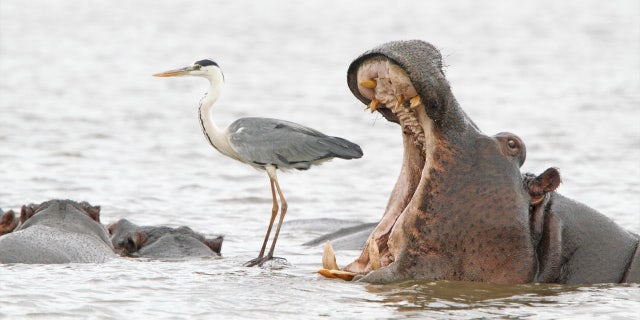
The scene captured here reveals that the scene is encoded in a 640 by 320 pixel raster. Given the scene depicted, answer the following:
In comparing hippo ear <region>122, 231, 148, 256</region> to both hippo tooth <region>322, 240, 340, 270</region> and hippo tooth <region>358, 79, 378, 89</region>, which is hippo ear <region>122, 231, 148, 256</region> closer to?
hippo tooth <region>322, 240, 340, 270</region>

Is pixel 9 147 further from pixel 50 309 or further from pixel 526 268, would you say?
pixel 526 268

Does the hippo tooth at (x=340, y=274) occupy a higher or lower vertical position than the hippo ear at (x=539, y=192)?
lower

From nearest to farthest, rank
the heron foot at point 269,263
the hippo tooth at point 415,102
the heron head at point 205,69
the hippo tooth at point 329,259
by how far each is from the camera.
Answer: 1. the hippo tooth at point 415,102
2. the hippo tooth at point 329,259
3. the heron foot at point 269,263
4. the heron head at point 205,69

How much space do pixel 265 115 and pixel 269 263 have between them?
9132 millimetres

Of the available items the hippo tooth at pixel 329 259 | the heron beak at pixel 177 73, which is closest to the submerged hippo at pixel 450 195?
the hippo tooth at pixel 329 259

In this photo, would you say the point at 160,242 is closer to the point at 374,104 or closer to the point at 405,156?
the point at 405,156

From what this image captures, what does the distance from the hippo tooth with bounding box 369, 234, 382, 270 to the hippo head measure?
0.23ft

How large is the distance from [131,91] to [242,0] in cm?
2440

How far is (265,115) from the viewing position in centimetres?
1645

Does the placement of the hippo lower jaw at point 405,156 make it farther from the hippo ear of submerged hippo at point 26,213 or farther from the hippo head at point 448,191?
the hippo ear of submerged hippo at point 26,213

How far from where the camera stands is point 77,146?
1316 cm

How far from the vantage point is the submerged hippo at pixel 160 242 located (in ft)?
24.6

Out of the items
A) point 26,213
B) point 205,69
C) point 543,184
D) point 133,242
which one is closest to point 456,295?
point 543,184

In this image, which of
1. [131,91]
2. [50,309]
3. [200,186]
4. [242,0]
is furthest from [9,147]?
[242,0]
